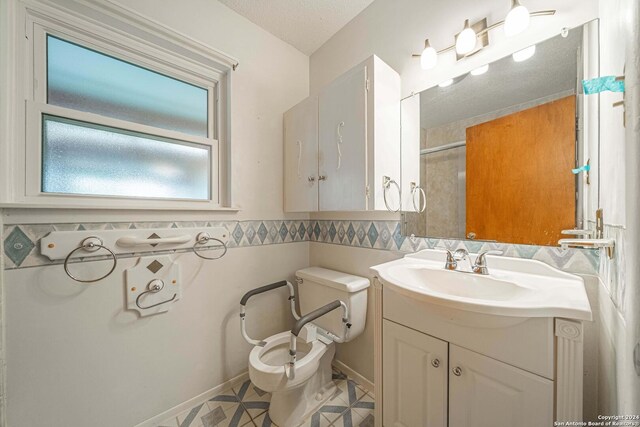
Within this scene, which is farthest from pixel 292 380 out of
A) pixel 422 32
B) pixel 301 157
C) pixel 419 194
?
pixel 422 32

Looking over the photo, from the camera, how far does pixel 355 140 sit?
1.19 m

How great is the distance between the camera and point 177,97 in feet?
4.46

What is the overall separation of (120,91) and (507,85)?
6.01 ft

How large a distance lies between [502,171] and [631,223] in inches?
26.8

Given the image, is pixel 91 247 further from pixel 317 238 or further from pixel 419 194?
pixel 419 194

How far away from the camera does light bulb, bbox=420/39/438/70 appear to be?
1.11 meters

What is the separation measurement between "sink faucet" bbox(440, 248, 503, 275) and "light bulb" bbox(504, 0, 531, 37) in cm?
87

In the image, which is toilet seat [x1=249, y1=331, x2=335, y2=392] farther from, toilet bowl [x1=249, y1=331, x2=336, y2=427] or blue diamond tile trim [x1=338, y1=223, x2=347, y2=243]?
blue diamond tile trim [x1=338, y1=223, x2=347, y2=243]

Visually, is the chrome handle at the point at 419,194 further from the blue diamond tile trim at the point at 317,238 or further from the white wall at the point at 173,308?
the white wall at the point at 173,308

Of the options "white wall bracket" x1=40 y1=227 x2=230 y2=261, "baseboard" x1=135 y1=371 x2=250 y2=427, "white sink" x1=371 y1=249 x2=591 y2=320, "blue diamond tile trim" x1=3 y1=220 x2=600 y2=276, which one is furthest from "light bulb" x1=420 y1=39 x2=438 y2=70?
"baseboard" x1=135 y1=371 x2=250 y2=427

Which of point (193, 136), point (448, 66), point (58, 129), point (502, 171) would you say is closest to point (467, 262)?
point (502, 171)

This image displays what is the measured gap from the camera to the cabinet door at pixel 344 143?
3.80ft

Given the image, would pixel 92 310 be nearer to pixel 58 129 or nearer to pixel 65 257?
pixel 65 257

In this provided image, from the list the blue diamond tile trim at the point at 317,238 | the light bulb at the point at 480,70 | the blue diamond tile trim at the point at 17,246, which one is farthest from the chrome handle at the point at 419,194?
the blue diamond tile trim at the point at 17,246
